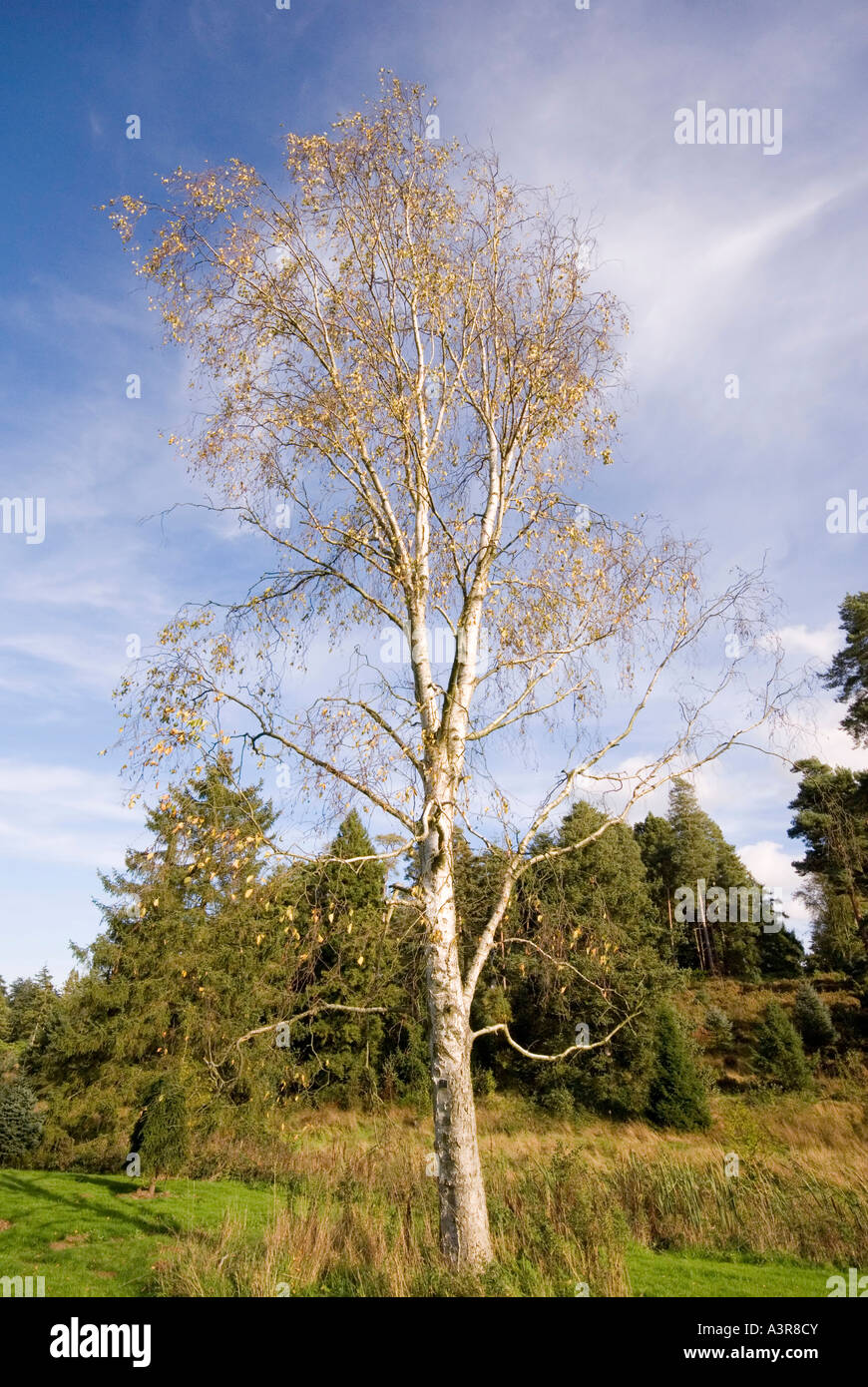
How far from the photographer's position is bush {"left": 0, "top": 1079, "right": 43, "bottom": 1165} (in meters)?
19.9

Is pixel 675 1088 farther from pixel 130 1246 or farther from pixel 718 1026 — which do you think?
pixel 130 1246

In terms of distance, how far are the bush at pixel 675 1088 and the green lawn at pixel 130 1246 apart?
13722mm

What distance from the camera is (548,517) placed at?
7211 millimetres

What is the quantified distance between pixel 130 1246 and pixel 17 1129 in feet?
46.0

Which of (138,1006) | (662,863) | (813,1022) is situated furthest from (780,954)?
(138,1006)

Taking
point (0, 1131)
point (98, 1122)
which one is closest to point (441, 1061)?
point (98, 1122)

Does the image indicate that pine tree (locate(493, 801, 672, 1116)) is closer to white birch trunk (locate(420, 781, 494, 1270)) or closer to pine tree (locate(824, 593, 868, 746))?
white birch trunk (locate(420, 781, 494, 1270))

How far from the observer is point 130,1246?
9680 mm

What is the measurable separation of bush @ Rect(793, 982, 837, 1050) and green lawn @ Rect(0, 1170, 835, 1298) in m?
22.8

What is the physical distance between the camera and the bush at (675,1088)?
21844mm

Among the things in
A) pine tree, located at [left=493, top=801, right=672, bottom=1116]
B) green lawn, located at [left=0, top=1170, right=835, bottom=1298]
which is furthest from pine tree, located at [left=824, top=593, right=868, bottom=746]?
green lawn, located at [left=0, top=1170, right=835, bottom=1298]

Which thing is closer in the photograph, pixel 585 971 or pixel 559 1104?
pixel 585 971

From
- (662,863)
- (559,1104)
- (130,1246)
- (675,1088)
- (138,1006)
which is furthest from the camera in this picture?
(662,863)

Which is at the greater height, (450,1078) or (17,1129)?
(450,1078)
